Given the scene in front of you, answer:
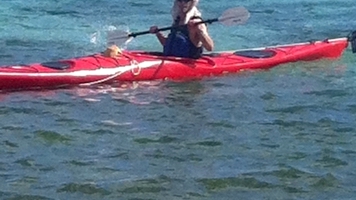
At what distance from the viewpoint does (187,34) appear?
32.2 ft

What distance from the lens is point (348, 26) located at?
45.5 feet

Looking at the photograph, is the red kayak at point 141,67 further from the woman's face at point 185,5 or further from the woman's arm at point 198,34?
the woman's face at point 185,5

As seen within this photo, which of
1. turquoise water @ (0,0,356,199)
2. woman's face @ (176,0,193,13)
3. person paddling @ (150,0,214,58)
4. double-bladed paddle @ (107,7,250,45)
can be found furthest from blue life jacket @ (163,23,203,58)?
double-bladed paddle @ (107,7,250,45)

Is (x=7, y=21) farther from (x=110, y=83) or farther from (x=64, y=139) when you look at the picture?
(x=64, y=139)

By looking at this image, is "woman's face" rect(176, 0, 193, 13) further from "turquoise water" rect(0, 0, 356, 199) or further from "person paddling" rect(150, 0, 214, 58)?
"turquoise water" rect(0, 0, 356, 199)

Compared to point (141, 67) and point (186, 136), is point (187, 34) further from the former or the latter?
point (186, 136)

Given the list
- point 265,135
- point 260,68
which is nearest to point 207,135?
point 265,135

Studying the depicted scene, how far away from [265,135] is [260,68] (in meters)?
2.70

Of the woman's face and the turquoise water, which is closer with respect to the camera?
the turquoise water

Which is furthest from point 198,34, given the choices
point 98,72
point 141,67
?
point 98,72

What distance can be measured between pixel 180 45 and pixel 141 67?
545 millimetres

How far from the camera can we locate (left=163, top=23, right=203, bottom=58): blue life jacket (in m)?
9.81

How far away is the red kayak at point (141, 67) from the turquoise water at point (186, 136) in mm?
100

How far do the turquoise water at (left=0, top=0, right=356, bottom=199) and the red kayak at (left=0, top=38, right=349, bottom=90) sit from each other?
0.10 meters
